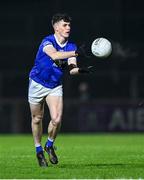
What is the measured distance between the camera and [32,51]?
28.3 meters

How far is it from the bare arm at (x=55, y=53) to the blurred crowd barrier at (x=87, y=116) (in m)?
14.7

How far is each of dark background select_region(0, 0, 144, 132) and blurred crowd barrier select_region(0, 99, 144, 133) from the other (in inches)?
22.6

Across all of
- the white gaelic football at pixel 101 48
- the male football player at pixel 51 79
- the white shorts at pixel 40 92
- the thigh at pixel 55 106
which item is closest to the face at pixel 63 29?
the male football player at pixel 51 79

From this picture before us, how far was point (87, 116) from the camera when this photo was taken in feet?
88.9

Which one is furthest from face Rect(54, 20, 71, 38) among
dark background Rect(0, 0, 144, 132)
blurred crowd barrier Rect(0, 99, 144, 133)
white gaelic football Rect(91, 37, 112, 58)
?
dark background Rect(0, 0, 144, 132)

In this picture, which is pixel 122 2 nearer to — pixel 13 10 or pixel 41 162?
pixel 13 10

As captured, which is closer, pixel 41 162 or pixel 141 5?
pixel 41 162

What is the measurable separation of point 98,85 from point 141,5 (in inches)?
117

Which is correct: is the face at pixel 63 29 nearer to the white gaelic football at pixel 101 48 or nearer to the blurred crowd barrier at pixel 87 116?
the white gaelic football at pixel 101 48

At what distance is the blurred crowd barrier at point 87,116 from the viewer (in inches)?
1059

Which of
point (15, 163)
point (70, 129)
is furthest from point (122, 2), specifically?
point (15, 163)

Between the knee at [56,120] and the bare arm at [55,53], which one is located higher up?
the bare arm at [55,53]

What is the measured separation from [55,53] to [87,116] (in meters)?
15.1

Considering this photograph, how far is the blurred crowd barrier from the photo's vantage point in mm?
26906
